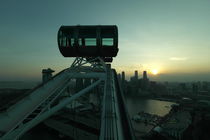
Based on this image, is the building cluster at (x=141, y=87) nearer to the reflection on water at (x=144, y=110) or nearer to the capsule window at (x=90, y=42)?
the reflection on water at (x=144, y=110)

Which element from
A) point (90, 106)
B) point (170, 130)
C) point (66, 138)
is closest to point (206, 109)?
point (170, 130)

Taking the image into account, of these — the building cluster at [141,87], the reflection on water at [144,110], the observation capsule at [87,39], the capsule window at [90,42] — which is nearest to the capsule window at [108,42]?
the observation capsule at [87,39]

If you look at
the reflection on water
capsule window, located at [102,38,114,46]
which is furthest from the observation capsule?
→ the reflection on water

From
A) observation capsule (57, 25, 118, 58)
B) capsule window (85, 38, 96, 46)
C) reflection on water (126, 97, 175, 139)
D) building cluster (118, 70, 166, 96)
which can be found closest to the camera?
observation capsule (57, 25, 118, 58)

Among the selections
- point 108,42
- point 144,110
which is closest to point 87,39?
point 108,42

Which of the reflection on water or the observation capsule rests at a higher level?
the observation capsule

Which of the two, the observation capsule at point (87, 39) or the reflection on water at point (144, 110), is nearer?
the observation capsule at point (87, 39)

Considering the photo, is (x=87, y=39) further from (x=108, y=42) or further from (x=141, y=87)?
(x=141, y=87)

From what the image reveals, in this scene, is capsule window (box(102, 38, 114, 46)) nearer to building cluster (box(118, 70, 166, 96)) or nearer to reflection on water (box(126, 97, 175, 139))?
reflection on water (box(126, 97, 175, 139))
